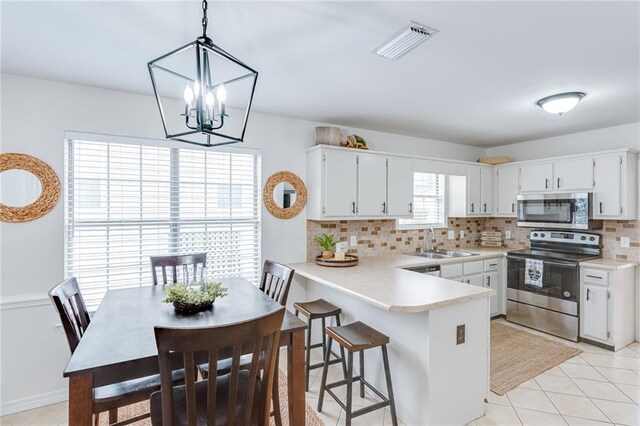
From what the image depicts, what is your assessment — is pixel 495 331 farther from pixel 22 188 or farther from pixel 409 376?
pixel 22 188

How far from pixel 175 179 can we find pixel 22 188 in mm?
1042

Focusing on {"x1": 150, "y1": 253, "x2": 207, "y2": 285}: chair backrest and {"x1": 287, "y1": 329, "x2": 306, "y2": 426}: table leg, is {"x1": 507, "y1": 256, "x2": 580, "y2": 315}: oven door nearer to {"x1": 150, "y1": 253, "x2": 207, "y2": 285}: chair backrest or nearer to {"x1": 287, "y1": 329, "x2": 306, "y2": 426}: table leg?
{"x1": 287, "y1": 329, "x2": 306, "y2": 426}: table leg

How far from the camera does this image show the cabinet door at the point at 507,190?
4477 mm

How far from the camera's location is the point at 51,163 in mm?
2480

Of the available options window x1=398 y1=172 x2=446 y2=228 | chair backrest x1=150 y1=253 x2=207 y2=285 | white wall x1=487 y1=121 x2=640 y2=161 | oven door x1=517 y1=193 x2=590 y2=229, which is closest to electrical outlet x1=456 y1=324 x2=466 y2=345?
chair backrest x1=150 y1=253 x2=207 y2=285

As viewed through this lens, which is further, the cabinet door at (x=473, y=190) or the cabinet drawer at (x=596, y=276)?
the cabinet door at (x=473, y=190)

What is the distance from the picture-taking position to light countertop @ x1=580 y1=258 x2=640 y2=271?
10.9ft

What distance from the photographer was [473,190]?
4.55 m

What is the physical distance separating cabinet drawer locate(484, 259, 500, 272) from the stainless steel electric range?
0.13 meters

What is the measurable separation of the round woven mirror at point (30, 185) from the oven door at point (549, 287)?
4.80 meters

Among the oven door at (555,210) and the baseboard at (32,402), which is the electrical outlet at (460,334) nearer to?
the oven door at (555,210)

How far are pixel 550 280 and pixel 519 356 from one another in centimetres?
107

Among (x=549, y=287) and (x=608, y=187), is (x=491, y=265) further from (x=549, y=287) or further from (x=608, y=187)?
(x=608, y=187)

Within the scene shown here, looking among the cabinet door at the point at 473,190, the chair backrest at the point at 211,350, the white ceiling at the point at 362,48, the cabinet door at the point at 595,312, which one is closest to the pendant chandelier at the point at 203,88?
the white ceiling at the point at 362,48
